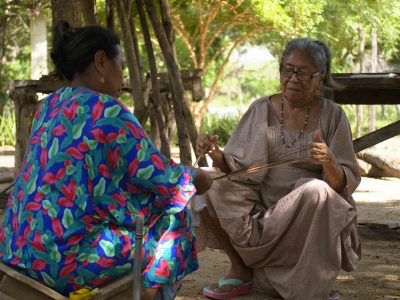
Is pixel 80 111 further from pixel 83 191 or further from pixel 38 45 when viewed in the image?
pixel 38 45

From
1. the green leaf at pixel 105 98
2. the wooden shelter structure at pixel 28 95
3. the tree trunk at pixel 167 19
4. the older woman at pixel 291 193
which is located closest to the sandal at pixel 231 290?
the older woman at pixel 291 193

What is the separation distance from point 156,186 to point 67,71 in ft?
1.76

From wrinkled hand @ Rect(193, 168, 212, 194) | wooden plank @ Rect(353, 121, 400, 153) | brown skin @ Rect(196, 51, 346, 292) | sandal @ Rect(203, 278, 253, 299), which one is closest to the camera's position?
wrinkled hand @ Rect(193, 168, 212, 194)

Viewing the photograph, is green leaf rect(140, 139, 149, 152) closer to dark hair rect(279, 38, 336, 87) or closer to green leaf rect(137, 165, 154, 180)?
green leaf rect(137, 165, 154, 180)

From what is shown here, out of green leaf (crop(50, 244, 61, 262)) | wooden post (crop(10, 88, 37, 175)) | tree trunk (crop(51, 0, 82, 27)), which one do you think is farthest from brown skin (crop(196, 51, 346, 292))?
wooden post (crop(10, 88, 37, 175))

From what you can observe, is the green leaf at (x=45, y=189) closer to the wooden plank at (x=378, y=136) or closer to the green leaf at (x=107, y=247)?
the green leaf at (x=107, y=247)

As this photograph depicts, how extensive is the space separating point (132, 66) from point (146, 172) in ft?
15.2

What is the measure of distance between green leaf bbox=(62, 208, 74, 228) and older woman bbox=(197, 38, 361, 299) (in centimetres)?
138

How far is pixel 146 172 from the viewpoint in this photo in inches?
104

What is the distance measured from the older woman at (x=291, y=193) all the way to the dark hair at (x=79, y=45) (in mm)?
1211

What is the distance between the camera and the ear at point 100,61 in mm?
2748

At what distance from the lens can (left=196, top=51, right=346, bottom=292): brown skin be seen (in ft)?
12.4

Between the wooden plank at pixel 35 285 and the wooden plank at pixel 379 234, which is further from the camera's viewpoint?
the wooden plank at pixel 379 234

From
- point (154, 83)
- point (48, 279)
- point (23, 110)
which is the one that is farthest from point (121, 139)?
point (23, 110)
